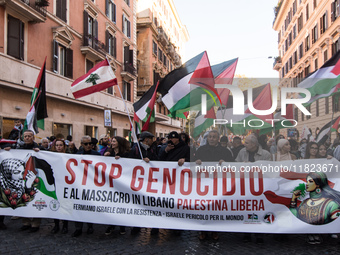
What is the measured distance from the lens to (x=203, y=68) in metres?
6.21

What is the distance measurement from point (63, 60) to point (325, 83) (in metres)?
15.6

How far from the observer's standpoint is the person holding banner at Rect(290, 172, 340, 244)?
4715mm

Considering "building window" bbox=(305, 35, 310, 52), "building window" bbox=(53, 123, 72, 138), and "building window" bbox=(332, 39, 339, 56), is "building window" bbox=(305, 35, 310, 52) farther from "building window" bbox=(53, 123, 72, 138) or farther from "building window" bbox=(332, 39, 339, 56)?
"building window" bbox=(53, 123, 72, 138)

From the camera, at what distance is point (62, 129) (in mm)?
17734

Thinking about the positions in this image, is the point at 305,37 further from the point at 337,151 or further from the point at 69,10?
→ the point at 337,151

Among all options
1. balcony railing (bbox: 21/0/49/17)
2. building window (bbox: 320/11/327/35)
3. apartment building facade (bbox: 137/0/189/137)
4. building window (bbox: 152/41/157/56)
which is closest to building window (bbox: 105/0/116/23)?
balcony railing (bbox: 21/0/49/17)

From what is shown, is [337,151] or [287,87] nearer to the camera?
[337,151]

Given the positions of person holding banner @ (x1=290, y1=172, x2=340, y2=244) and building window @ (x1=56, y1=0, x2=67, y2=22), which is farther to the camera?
building window @ (x1=56, y1=0, x2=67, y2=22)

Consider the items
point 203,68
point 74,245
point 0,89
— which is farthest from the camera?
point 0,89

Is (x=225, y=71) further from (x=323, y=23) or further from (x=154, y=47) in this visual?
(x=154, y=47)

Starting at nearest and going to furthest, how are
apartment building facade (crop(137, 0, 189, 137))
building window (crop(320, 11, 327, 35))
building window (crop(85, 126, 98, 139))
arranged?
building window (crop(85, 126, 98, 139))
building window (crop(320, 11, 327, 35))
apartment building facade (crop(137, 0, 189, 137))

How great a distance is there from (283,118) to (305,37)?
3093cm

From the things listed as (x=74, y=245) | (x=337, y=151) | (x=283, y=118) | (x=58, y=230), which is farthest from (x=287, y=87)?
(x=58, y=230)

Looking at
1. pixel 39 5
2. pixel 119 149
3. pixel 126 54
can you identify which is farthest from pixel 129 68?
pixel 119 149
